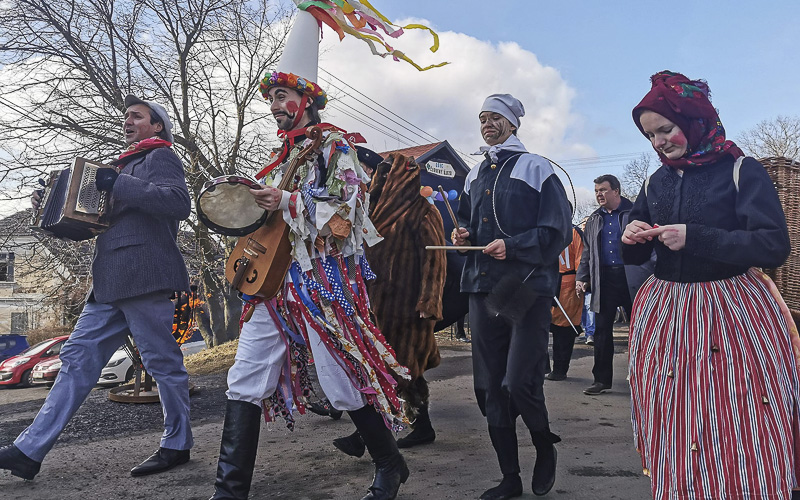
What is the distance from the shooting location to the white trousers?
9.30 ft

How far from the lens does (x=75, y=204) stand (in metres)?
3.39

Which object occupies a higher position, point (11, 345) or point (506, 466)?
point (506, 466)

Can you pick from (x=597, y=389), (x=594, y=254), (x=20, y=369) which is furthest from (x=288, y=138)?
(x=20, y=369)

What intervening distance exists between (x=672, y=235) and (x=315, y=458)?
7.97 feet

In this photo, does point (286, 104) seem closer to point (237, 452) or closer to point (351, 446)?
point (237, 452)

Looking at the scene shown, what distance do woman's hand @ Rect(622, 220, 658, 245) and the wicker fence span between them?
2.15 feet

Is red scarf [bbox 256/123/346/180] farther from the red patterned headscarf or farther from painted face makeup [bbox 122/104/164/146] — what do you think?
the red patterned headscarf

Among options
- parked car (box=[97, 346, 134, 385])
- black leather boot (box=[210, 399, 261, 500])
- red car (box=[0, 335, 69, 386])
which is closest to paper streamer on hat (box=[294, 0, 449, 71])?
black leather boot (box=[210, 399, 261, 500])

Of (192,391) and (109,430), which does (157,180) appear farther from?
(192,391)

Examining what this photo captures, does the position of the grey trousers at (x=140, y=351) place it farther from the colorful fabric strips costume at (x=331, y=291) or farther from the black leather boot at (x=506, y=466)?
the black leather boot at (x=506, y=466)

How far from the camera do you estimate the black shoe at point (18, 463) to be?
323 centimetres

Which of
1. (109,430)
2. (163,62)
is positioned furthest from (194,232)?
(109,430)

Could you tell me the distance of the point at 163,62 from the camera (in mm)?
16016

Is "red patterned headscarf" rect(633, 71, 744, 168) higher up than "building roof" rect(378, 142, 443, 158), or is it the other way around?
"building roof" rect(378, 142, 443, 158)
